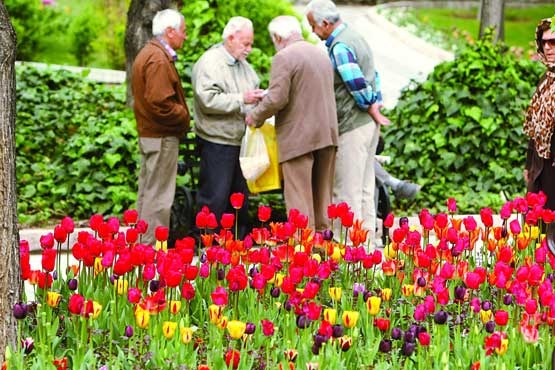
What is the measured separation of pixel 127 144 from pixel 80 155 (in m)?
0.47

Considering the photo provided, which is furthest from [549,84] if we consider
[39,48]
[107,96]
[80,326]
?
[39,48]

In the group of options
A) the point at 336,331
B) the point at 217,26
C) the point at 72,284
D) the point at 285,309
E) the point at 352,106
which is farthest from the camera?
the point at 217,26

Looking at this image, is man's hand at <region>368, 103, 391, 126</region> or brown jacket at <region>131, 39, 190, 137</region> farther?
man's hand at <region>368, 103, 391, 126</region>

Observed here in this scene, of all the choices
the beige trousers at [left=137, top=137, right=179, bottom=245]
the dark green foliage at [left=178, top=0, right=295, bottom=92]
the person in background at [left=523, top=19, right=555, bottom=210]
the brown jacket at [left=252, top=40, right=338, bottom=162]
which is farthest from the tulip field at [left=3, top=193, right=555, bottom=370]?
the dark green foliage at [left=178, top=0, right=295, bottom=92]

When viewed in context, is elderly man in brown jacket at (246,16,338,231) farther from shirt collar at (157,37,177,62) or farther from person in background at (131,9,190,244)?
shirt collar at (157,37,177,62)

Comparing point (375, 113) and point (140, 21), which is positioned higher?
point (140, 21)

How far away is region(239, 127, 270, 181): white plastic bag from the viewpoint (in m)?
9.01

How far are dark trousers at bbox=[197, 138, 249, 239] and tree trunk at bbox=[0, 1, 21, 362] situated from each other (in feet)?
13.0

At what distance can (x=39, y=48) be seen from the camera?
62.8 feet

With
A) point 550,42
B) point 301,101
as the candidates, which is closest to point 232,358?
point 550,42

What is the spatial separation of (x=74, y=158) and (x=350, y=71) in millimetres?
3169

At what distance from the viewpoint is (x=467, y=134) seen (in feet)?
38.8

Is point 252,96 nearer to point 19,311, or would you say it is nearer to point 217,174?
point 217,174

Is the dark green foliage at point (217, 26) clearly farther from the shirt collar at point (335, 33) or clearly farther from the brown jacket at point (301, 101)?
the brown jacket at point (301, 101)
